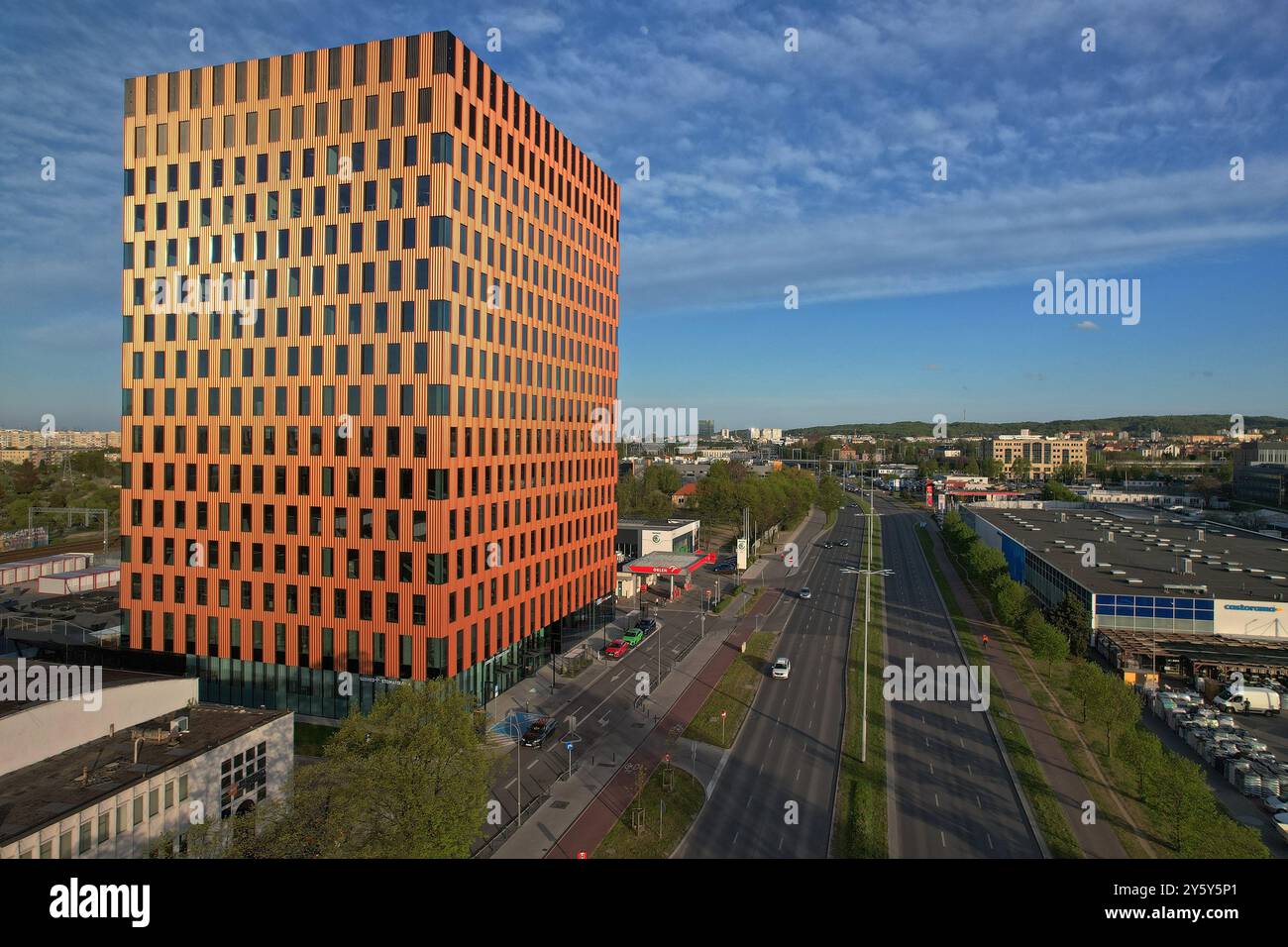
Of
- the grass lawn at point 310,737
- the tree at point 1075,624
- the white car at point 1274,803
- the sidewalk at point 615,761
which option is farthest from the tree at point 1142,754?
the grass lawn at point 310,737

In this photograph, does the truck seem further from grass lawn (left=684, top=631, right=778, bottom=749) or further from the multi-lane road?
grass lawn (left=684, top=631, right=778, bottom=749)

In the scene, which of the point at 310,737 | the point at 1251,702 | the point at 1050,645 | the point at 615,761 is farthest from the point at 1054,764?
the point at 310,737

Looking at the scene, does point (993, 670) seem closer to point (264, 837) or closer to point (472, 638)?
point (472, 638)

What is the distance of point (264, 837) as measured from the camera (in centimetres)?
1866

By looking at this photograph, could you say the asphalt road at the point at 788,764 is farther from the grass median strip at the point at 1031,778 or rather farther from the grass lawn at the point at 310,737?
the grass lawn at the point at 310,737

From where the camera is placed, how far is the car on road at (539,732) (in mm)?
37156

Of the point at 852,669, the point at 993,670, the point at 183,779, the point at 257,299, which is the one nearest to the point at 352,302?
the point at 257,299

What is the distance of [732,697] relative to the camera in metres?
44.2

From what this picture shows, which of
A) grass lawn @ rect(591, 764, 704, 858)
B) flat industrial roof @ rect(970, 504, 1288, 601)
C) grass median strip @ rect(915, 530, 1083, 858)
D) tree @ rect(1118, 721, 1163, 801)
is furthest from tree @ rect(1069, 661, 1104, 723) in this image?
grass lawn @ rect(591, 764, 704, 858)

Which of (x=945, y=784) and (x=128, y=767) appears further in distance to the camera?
(x=945, y=784)

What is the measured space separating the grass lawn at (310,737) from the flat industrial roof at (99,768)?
26.4 feet

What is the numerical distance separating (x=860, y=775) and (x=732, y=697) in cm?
1163

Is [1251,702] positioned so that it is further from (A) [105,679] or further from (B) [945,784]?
(A) [105,679]

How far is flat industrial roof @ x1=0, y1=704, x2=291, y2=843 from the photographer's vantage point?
786 inches
